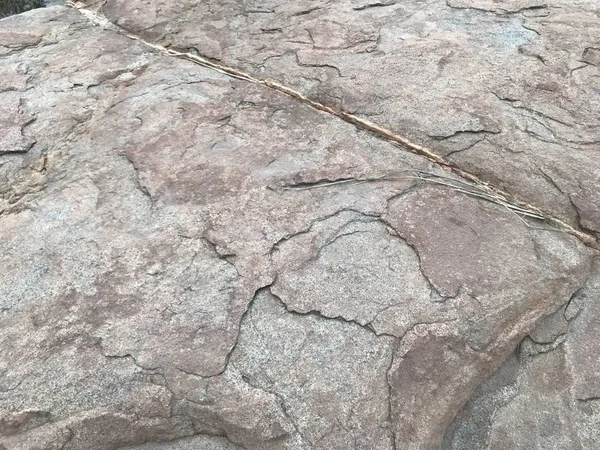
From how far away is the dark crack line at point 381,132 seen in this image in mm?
1698

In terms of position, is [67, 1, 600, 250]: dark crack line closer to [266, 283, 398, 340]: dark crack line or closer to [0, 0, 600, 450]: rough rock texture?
[0, 0, 600, 450]: rough rock texture

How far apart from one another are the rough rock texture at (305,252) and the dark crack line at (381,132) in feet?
0.10

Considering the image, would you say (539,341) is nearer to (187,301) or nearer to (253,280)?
(253,280)

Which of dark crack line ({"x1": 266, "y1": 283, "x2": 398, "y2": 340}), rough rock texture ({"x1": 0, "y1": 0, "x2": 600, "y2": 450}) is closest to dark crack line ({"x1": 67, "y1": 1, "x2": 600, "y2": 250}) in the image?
rough rock texture ({"x1": 0, "y1": 0, "x2": 600, "y2": 450})

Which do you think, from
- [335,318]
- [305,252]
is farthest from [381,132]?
[335,318]

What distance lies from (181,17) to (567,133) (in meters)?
1.83

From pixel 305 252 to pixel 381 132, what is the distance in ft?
2.04

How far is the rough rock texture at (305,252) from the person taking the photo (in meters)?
1.31

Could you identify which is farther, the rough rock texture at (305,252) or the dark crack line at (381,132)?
the dark crack line at (381,132)

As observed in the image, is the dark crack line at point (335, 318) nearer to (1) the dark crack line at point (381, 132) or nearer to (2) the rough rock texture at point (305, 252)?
(2) the rough rock texture at point (305, 252)

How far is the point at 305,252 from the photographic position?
1.57 m

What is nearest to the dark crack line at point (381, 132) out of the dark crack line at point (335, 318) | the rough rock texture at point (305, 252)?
the rough rock texture at point (305, 252)

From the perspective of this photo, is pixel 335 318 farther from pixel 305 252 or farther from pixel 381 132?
pixel 381 132

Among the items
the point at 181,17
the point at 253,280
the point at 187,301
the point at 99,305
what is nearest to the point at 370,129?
the point at 253,280
